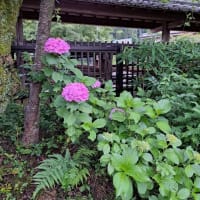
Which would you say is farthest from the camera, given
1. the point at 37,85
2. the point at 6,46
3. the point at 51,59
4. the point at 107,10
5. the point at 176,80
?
the point at 107,10

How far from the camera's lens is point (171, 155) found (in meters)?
1.61

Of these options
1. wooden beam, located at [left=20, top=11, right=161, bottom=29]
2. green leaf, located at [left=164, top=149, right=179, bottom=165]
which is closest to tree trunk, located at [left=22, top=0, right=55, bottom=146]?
green leaf, located at [left=164, top=149, right=179, bottom=165]

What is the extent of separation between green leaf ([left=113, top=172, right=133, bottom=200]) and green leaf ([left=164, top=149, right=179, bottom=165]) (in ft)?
0.99

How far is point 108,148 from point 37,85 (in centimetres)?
92

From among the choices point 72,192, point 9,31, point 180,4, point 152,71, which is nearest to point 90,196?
point 72,192

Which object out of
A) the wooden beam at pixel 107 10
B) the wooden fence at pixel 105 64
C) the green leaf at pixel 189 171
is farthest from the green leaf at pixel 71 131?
the wooden beam at pixel 107 10

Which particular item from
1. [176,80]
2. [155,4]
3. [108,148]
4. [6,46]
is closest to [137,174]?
[108,148]

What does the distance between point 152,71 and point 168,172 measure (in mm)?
2116

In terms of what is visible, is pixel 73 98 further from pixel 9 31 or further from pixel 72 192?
pixel 9 31

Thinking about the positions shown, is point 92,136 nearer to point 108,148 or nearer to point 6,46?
point 108,148

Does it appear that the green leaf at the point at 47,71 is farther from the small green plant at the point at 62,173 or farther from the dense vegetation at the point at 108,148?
the small green plant at the point at 62,173

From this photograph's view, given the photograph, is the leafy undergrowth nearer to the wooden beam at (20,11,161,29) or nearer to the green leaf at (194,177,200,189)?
the green leaf at (194,177,200,189)

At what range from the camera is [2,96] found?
2.24 meters

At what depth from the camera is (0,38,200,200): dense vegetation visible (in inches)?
62.0
